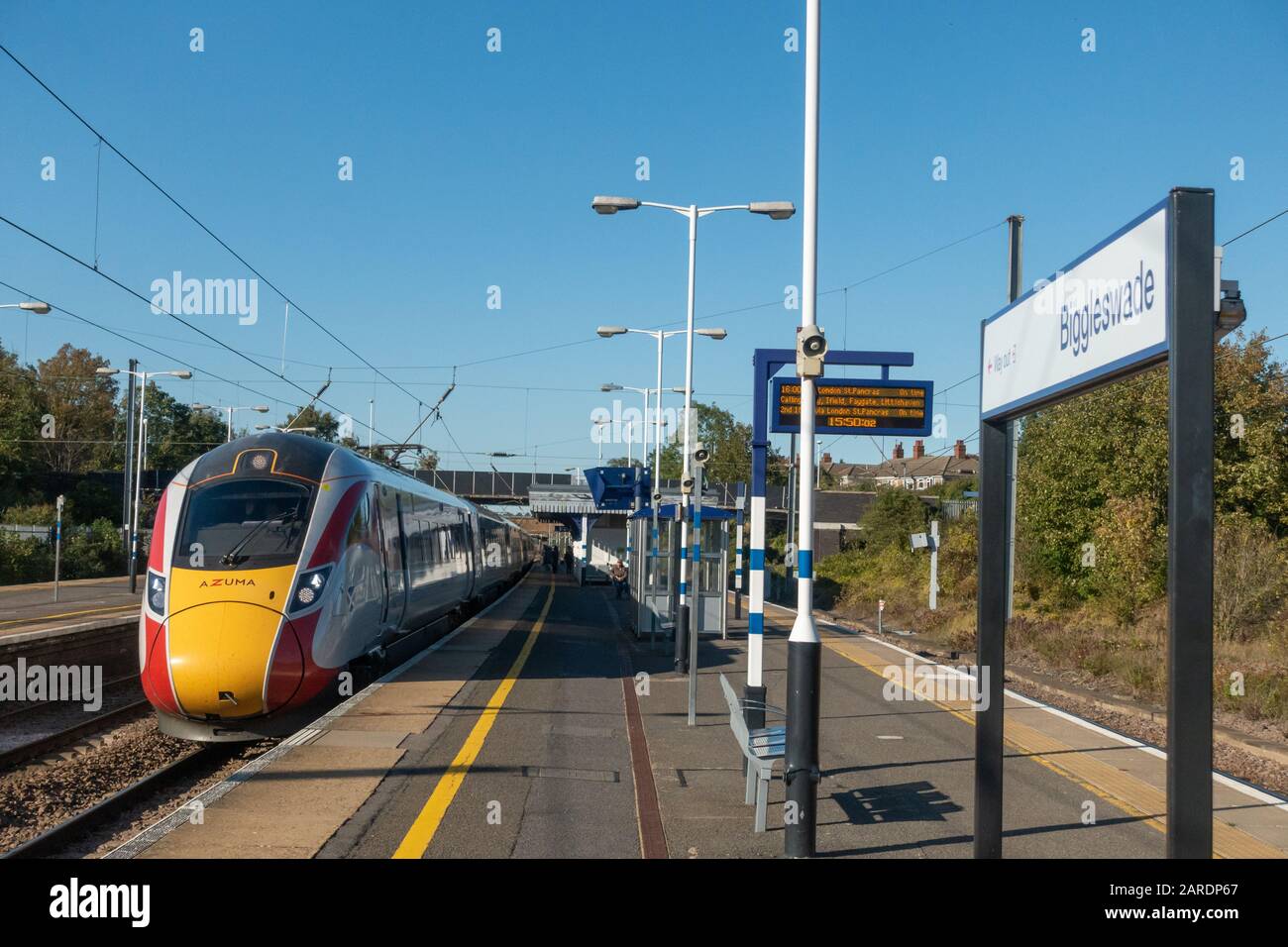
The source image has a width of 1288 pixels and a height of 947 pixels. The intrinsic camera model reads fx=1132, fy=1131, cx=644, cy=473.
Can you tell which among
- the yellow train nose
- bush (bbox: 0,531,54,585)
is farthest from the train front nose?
bush (bbox: 0,531,54,585)

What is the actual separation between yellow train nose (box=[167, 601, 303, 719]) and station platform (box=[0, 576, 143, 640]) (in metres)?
Result: 5.56

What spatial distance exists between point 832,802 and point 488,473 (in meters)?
76.3

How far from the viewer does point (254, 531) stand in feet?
39.3

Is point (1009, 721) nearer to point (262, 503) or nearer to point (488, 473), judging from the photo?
point (262, 503)

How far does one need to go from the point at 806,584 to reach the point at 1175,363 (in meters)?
3.59

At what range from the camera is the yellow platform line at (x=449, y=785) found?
7297 millimetres

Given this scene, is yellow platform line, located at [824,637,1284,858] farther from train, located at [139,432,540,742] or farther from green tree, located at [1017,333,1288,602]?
green tree, located at [1017,333,1288,602]

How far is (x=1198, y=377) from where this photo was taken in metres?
4.77

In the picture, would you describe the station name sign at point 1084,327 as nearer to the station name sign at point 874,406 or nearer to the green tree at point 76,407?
the station name sign at point 874,406

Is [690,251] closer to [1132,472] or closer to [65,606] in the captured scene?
[1132,472]

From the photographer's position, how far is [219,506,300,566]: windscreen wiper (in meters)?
11.6

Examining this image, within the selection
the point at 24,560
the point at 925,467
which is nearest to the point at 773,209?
the point at 24,560

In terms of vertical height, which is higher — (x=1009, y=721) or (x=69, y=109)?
(x=69, y=109)
